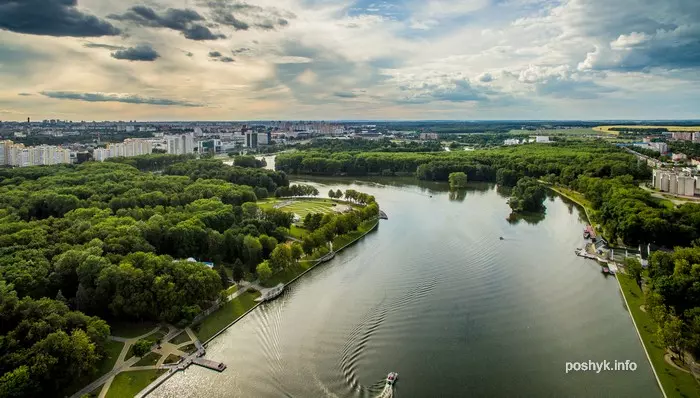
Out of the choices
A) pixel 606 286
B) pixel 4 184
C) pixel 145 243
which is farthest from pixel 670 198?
pixel 4 184

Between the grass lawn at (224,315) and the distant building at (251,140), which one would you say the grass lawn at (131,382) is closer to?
the grass lawn at (224,315)

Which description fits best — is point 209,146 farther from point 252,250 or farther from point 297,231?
point 252,250

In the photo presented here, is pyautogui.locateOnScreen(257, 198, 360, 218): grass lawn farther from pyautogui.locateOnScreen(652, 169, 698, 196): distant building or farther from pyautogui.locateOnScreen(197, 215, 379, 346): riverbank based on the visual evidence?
pyautogui.locateOnScreen(652, 169, 698, 196): distant building

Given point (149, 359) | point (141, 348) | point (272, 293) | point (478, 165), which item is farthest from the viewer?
point (478, 165)

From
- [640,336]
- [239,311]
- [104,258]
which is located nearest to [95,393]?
[239,311]

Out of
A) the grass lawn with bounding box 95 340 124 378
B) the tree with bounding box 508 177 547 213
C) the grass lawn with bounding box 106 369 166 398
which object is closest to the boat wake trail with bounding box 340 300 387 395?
the grass lawn with bounding box 106 369 166 398

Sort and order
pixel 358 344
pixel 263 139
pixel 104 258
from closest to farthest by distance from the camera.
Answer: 1. pixel 358 344
2. pixel 104 258
3. pixel 263 139

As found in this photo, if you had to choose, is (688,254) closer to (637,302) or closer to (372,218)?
(637,302)
